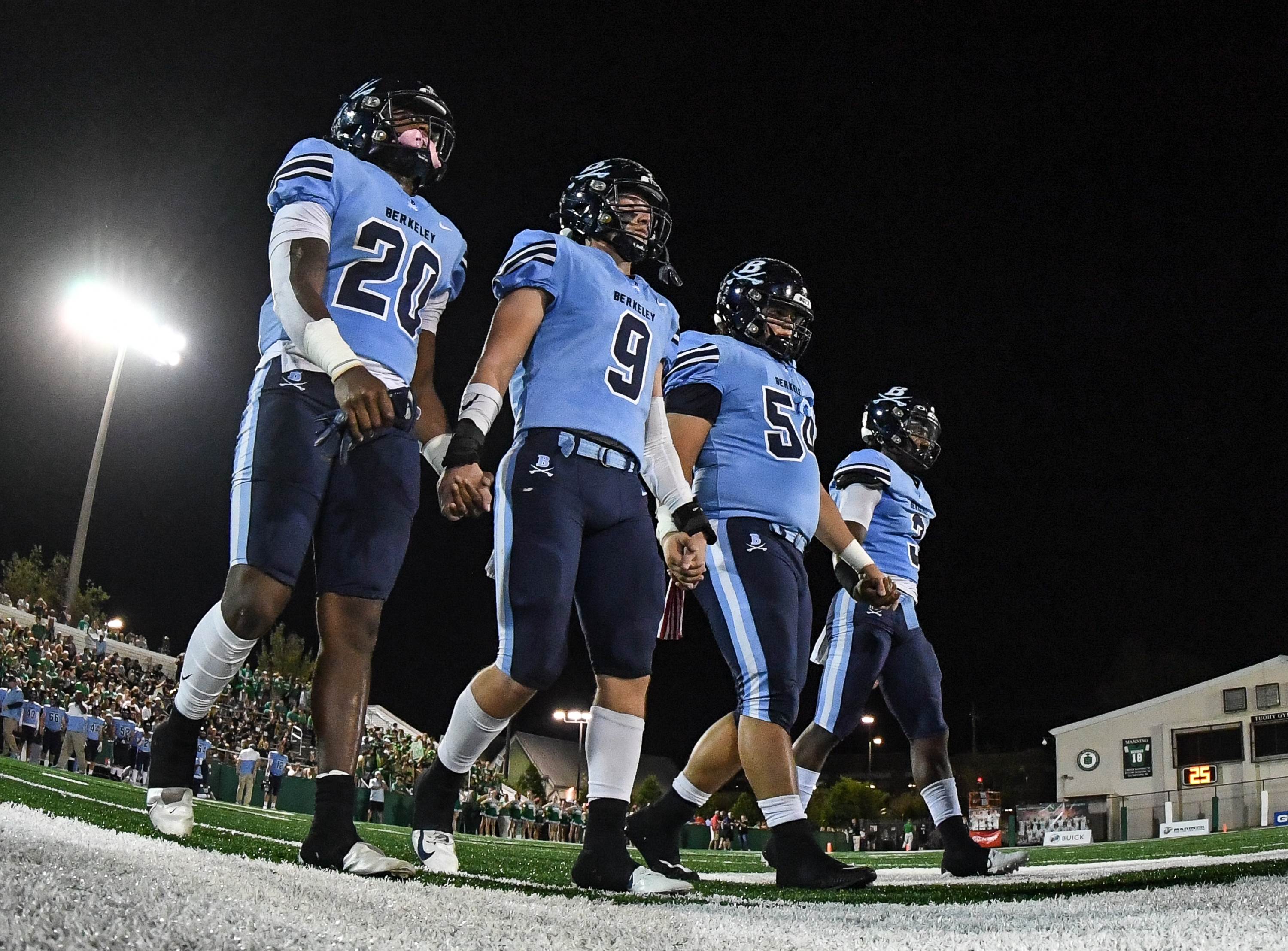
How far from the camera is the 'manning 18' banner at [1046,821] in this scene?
2970 cm

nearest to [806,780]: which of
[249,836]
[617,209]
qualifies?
[249,836]

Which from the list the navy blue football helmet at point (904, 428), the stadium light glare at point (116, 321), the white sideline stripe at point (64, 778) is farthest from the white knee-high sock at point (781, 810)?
the stadium light glare at point (116, 321)

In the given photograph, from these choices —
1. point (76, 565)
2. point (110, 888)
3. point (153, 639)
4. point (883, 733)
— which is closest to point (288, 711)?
point (76, 565)

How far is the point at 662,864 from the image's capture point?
4.75 m

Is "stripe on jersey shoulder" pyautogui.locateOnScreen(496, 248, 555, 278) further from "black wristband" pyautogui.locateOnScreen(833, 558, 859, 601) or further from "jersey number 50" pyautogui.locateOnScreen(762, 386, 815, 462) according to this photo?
"black wristband" pyautogui.locateOnScreen(833, 558, 859, 601)

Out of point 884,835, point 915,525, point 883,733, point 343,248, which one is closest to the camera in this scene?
point 343,248

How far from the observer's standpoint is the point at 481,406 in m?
3.45

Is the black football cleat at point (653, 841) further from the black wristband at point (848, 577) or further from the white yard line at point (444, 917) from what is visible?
the white yard line at point (444, 917)

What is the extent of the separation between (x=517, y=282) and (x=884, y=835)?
1619 inches

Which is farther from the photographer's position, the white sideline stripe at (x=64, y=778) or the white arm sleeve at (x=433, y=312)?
the white sideline stripe at (x=64, y=778)

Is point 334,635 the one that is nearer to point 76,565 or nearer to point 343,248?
point 343,248

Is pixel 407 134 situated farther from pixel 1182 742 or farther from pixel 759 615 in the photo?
pixel 1182 742

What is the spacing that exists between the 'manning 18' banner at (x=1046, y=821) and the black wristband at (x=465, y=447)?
29.0 meters

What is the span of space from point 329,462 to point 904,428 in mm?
4179
